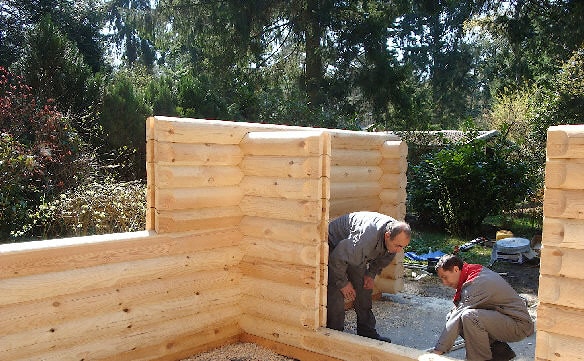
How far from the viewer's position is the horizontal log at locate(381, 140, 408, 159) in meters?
6.69

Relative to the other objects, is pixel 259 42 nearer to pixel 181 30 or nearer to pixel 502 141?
pixel 181 30

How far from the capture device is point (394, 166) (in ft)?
22.0

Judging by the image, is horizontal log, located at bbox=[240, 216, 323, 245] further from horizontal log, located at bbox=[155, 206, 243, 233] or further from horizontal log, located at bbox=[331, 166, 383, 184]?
horizontal log, located at bbox=[331, 166, 383, 184]

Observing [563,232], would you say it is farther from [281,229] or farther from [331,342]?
[281,229]

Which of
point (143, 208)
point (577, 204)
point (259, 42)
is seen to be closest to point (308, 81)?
point (259, 42)

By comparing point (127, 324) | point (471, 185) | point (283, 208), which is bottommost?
point (127, 324)

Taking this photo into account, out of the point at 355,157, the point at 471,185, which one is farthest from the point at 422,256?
the point at 355,157

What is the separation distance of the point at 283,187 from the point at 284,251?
56 cm

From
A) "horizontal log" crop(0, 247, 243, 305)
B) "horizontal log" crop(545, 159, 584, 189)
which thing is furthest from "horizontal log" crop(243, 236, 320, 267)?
"horizontal log" crop(545, 159, 584, 189)

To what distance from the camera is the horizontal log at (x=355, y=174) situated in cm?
615

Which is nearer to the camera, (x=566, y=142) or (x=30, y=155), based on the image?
(x=566, y=142)

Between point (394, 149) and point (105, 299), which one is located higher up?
point (394, 149)

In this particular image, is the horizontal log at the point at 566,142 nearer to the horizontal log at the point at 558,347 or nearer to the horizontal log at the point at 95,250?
the horizontal log at the point at 558,347

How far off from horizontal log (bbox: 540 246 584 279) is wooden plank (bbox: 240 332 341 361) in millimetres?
1937
